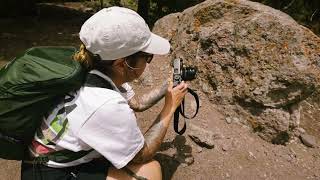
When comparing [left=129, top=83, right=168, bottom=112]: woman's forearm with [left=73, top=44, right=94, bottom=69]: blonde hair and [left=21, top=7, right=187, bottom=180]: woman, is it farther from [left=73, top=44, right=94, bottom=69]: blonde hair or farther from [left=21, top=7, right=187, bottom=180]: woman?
[left=73, top=44, right=94, bottom=69]: blonde hair

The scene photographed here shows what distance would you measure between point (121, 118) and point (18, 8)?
9652 millimetres

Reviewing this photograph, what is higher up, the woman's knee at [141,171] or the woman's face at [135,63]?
the woman's face at [135,63]

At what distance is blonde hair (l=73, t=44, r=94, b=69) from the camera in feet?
8.30

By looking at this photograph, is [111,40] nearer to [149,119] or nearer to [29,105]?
[29,105]

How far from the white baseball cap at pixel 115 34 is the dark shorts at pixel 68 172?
77 centimetres

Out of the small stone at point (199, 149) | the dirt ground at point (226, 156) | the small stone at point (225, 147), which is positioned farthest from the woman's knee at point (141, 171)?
the small stone at point (225, 147)

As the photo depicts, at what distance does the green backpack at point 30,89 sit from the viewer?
7.48 feet

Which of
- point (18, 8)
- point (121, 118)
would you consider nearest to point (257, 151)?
point (121, 118)

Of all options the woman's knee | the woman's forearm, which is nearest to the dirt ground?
the woman's forearm

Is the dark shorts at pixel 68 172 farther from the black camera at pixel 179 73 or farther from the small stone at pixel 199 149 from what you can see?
the small stone at pixel 199 149

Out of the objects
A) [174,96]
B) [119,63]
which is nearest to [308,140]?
[174,96]

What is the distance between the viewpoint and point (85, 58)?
2533 mm

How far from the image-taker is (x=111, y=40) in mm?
2389

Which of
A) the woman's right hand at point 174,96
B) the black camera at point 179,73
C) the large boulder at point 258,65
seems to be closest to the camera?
the woman's right hand at point 174,96
